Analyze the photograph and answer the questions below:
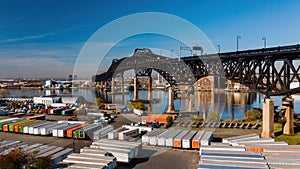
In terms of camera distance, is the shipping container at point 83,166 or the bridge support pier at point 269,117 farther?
the bridge support pier at point 269,117

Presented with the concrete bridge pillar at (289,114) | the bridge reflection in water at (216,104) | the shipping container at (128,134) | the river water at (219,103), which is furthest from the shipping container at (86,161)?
the river water at (219,103)

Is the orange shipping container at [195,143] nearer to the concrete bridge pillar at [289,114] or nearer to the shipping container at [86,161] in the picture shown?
the shipping container at [86,161]

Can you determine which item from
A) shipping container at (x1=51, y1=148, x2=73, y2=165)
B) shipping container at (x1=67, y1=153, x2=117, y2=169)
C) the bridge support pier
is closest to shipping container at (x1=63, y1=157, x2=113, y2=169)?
shipping container at (x1=67, y1=153, x2=117, y2=169)

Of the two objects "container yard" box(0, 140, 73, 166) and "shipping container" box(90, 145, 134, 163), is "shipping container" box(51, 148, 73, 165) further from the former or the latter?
"shipping container" box(90, 145, 134, 163)

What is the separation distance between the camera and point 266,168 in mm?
10281

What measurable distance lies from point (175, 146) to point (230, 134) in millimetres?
5934

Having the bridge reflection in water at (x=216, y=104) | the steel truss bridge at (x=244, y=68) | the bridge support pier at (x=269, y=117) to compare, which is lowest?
the bridge reflection in water at (x=216, y=104)

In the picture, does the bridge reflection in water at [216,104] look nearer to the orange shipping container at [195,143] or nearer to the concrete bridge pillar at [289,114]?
the concrete bridge pillar at [289,114]

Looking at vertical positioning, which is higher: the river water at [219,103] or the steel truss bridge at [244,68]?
the steel truss bridge at [244,68]

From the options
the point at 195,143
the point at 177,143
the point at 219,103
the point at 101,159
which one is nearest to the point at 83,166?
the point at 101,159

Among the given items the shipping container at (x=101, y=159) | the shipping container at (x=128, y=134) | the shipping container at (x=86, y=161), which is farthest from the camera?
the shipping container at (x=128, y=134)

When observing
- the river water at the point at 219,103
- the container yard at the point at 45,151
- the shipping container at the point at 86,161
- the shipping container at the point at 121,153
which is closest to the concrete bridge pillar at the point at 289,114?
the shipping container at the point at 121,153

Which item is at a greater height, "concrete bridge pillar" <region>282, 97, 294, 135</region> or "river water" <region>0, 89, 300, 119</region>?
"concrete bridge pillar" <region>282, 97, 294, 135</region>

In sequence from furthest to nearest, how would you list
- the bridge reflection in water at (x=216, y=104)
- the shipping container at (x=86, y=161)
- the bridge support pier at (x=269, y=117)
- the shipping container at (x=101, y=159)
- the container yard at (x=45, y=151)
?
the bridge reflection in water at (x=216, y=104)
the bridge support pier at (x=269, y=117)
the container yard at (x=45, y=151)
the shipping container at (x=101, y=159)
the shipping container at (x=86, y=161)
